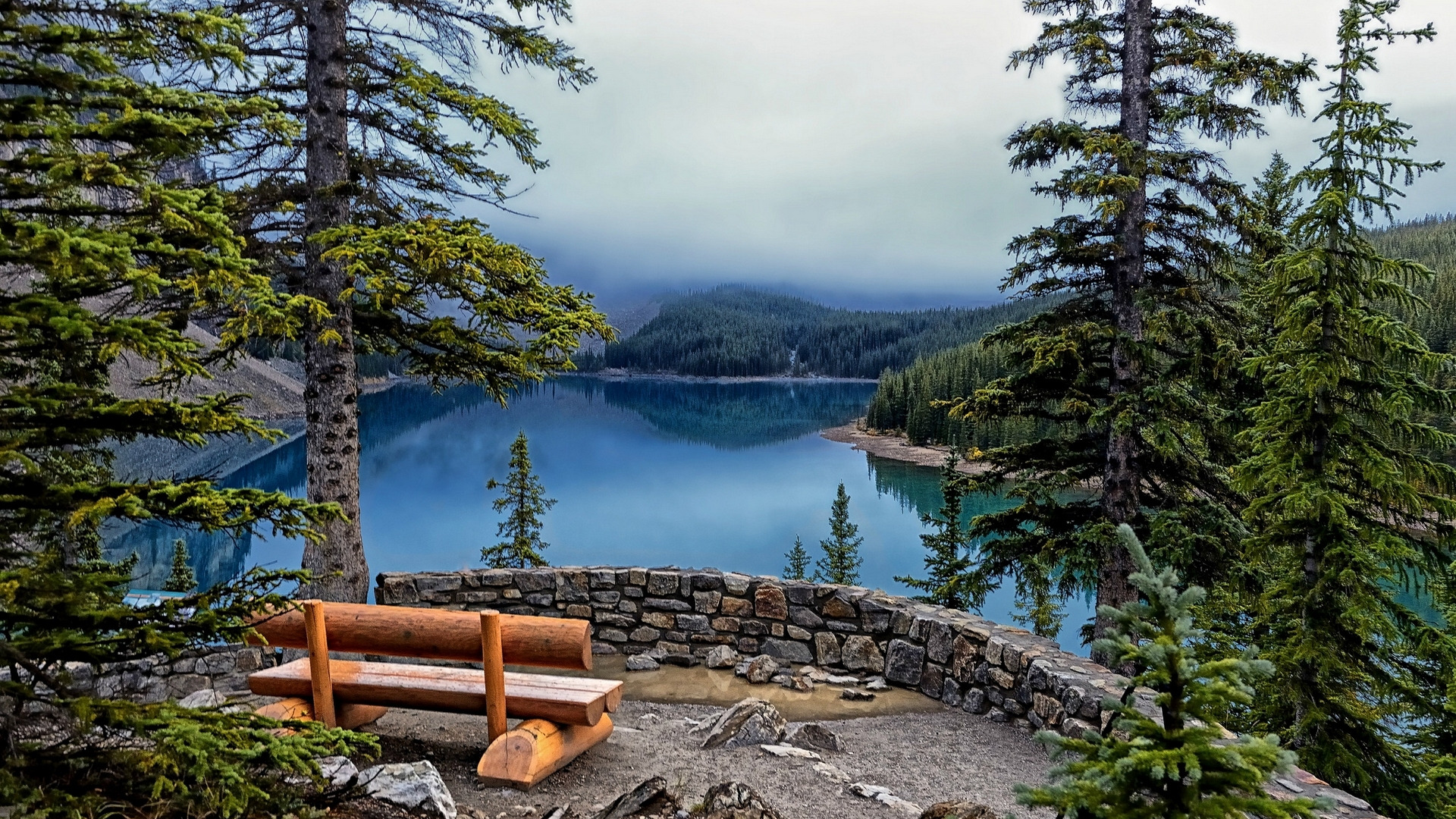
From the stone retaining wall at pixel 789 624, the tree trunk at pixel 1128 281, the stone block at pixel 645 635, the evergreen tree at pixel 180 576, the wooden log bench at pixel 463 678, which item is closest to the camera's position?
the wooden log bench at pixel 463 678

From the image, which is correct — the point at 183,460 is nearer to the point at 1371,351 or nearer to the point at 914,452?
the point at 914,452

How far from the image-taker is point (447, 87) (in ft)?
26.2

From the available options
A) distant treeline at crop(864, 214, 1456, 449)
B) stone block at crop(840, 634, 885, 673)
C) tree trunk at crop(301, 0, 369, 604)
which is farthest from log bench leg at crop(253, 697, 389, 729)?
distant treeline at crop(864, 214, 1456, 449)

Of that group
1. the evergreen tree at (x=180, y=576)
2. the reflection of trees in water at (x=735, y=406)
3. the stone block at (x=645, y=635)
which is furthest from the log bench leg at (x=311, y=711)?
the reflection of trees in water at (x=735, y=406)

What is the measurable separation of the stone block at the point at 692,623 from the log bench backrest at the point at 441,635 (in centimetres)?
309

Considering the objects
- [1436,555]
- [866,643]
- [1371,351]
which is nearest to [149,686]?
[866,643]

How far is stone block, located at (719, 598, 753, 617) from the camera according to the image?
8672 millimetres

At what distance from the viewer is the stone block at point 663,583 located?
884 cm

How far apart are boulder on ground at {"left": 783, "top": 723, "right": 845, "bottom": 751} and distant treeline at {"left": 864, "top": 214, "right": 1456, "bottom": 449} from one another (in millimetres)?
36608

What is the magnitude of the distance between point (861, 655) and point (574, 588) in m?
3.37

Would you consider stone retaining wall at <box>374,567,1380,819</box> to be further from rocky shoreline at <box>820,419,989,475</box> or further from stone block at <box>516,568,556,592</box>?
rocky shoreline at <box>820,419,989,475</box>

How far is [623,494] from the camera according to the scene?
63156mm

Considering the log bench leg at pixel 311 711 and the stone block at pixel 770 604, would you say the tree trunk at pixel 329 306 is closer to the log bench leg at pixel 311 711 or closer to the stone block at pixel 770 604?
the log bench leg at pixel 311 711

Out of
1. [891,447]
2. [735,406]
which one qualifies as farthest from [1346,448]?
[735,406]
